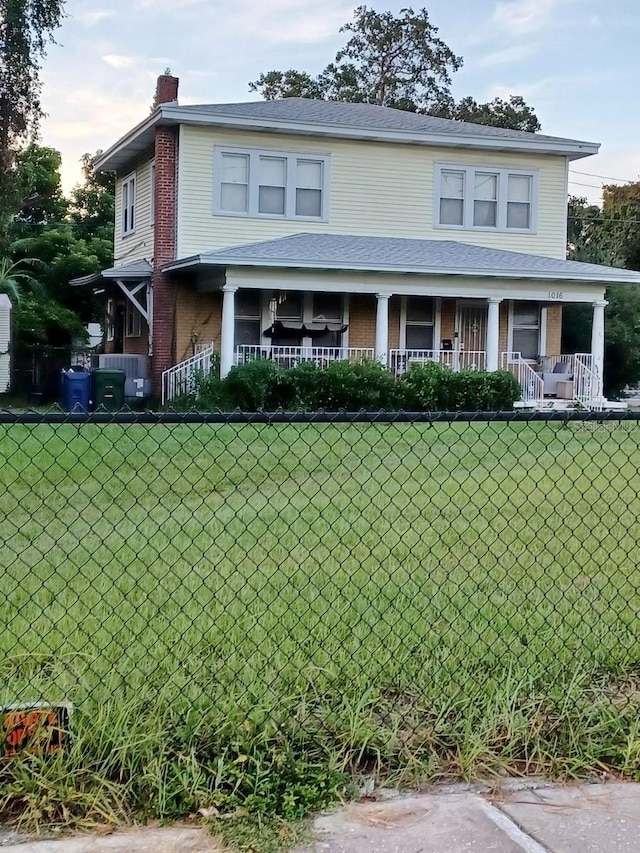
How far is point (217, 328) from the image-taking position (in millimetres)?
20781

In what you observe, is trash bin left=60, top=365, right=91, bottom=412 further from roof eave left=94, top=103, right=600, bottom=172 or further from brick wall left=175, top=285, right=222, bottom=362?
roof eave left=94, top=103, right=600, bottom=172

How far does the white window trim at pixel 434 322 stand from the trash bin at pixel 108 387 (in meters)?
6.21

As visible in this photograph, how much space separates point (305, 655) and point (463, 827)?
4.24 feet

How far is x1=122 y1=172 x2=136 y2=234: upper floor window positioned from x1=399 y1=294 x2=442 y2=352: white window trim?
6531mm

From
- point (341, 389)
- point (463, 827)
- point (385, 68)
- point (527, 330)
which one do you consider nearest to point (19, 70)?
point (341, 389)

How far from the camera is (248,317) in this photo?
2097cm

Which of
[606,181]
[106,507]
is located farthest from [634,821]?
[606,181]

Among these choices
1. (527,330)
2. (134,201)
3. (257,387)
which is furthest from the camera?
(134,201)

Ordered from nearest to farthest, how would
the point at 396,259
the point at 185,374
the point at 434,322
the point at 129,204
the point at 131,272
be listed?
1. the point at 185,374
2. the point at 396,259
3. the point at 131,272
4. the point at 434,322
5. the point at 129,204

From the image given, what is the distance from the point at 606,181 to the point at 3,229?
31.0m

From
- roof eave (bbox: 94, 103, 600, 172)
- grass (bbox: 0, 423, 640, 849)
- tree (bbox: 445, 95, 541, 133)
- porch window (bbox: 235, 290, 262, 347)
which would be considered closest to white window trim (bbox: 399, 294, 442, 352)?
porch window (bbox: 235, 290, 262, 347)

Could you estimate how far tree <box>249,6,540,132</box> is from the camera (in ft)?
151

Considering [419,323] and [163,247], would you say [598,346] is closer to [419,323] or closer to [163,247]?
[419,323]

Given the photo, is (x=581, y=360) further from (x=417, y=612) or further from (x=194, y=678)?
(x=194, y=678)
